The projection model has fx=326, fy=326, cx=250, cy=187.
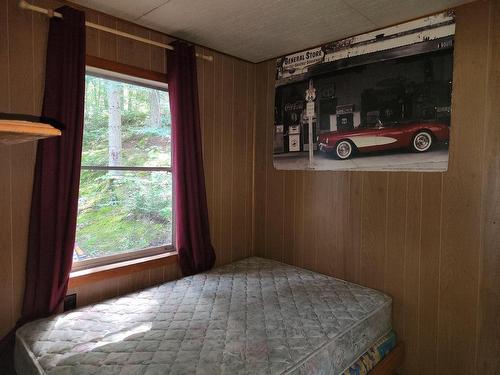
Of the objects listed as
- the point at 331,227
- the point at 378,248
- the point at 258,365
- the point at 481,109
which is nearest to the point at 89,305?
the point at 258,365

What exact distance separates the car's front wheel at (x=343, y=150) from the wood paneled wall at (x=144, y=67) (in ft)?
2.91

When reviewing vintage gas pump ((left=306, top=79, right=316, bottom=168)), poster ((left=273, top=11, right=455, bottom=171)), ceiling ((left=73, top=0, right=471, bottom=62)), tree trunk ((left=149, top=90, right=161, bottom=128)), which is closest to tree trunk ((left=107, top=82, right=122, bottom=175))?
tree trunk ((left=149, top=90, right=161, bottom=128))

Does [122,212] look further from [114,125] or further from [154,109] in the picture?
[154,109]

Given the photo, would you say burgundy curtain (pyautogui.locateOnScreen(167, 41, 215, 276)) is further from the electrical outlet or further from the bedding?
the bedding

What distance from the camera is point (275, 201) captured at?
2926 mm

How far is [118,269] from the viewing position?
→ 2.16m

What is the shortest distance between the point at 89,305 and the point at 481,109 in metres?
2.54

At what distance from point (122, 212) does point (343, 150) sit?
5.44 ft

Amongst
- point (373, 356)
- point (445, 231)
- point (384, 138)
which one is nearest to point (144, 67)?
point (384, 138)

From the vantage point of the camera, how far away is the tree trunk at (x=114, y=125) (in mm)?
2189

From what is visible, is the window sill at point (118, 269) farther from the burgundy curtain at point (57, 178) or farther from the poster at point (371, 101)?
the poster at point (371, 101)

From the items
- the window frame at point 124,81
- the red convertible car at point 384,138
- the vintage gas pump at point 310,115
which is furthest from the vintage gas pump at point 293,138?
the window frame at point 124,81

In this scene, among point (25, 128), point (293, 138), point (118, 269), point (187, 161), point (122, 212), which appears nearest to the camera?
point (25, 128)

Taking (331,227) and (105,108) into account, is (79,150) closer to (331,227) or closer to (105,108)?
(105,108)
